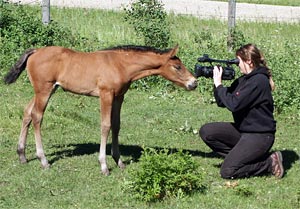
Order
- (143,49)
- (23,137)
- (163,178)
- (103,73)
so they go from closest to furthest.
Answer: (163,178)
(103,73)
(143,49)
(23,137)

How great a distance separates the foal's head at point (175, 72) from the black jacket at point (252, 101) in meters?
0.56

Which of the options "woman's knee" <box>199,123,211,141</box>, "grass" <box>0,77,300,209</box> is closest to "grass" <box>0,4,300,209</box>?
"grass" <box>0,77,300,209</box>

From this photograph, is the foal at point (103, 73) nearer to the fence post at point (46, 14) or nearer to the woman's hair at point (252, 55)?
the woman's hair at point (252, 55)

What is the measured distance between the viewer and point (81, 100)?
1355cm

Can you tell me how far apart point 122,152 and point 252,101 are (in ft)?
7.58

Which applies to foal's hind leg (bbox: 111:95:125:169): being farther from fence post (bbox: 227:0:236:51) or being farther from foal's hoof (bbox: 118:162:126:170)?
fence post (bbox: 227:0:236:51)

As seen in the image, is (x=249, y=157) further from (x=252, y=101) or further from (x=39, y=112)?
(x=39, y=112)

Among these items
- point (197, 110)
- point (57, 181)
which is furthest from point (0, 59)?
point (57, 181)

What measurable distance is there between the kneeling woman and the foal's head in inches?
20.7

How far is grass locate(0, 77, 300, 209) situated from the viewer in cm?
821

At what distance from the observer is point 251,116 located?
9.22 meters

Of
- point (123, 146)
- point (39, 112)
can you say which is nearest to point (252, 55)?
point (123, 146)

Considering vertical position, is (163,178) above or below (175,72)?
below

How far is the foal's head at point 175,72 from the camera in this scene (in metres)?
9.65
